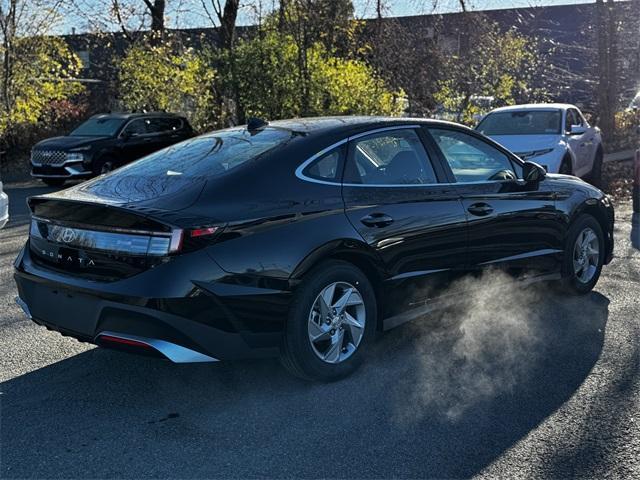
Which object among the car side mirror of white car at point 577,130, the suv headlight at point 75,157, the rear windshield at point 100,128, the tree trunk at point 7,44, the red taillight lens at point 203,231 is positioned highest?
the tree trunk at point 7,44

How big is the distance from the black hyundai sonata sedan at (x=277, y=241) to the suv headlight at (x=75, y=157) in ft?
35.5

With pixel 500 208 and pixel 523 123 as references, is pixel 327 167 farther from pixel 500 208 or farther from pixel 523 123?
pixel 523 123

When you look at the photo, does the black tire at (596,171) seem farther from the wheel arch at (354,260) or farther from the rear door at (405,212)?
the wheel arch at (354,260)

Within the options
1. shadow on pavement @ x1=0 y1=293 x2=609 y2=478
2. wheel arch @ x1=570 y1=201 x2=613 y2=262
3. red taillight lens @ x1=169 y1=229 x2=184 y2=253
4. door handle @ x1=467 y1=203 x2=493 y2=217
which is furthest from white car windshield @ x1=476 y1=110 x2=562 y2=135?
red taillight lens @ x1=169 y1=229 x2=184 y2=253

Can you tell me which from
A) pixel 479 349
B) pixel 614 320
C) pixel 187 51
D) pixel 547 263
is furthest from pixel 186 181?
pixel 187 51

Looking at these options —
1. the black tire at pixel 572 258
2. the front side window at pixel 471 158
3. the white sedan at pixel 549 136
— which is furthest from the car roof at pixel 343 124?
the white sedan at pixel 549 136

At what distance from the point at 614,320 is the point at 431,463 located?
2.84 m

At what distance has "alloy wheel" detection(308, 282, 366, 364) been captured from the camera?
4.28 m

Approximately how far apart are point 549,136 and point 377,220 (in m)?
8.18

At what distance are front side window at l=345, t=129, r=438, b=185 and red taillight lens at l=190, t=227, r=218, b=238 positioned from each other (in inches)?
41.8

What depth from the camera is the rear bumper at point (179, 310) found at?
12.3 feet

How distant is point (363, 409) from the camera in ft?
13.3

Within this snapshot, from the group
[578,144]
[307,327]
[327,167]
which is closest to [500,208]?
[327,167]

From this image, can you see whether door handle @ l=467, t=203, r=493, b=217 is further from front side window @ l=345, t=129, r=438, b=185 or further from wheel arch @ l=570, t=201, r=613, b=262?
wheel arch @ l=570, t=201, r=613, b=262
